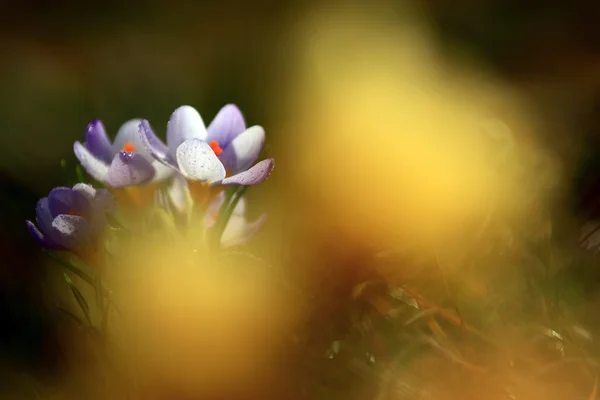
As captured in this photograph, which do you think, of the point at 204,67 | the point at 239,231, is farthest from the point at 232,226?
the point at 204,67

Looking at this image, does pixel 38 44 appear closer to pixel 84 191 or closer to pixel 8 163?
pixel 8 163

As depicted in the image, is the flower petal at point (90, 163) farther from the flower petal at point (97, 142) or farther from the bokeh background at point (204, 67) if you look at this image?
the bokeh background at point (204, 67)

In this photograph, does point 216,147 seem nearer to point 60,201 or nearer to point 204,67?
point 60,201

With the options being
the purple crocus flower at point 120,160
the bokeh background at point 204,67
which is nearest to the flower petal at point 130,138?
the purple crocus flower at point 120,160

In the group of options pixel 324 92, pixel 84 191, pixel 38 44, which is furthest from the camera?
pixel 38 44

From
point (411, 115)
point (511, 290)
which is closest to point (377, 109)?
point (411, 115)

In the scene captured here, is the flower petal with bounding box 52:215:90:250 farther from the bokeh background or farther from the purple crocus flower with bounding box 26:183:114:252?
the bokeh background

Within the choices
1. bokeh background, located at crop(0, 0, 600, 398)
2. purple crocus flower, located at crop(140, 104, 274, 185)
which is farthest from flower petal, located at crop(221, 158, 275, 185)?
bokeh background, located at crop(0, 0, 600, 398)
